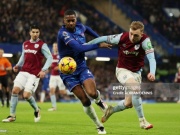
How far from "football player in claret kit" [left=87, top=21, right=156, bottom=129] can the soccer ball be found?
88cm

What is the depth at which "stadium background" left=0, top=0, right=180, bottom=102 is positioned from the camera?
117 feet

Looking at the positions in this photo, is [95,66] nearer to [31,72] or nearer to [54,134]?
[31,72]

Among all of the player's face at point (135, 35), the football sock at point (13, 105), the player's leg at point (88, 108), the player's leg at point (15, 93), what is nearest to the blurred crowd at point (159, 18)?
the player's leg at point (15, 93)

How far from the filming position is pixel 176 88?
34594mm

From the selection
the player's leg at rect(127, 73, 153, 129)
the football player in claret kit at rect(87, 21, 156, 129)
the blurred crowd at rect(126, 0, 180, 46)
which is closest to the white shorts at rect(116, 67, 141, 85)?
the football player in claret kit at rect(87, 21, 156, 129)

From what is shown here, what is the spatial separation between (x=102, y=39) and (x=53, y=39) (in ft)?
87.5

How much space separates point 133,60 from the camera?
12.0m

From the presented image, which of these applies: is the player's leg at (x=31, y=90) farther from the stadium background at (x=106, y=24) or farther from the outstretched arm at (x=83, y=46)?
the stadium background at (x=106, y=24)

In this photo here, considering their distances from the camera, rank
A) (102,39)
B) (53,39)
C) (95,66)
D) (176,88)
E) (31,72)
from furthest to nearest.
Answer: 1. (95,66)
2. (53,39)
3. (176,88)
4. (31,72)
5. (102,39)

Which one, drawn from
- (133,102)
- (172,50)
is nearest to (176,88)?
(172,50)

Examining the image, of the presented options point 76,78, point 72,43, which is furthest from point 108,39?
point 76,78

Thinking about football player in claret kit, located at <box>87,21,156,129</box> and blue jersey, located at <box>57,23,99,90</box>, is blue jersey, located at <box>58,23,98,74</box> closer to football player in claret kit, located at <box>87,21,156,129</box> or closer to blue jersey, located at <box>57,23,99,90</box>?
blue jersey, located at <box>57,23,99,90</box>

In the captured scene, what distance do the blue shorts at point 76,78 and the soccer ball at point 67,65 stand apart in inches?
12.5

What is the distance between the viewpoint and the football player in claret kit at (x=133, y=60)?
11.4 m
